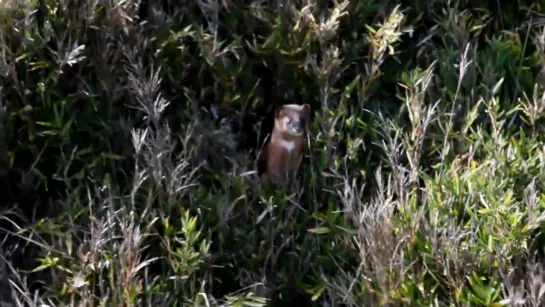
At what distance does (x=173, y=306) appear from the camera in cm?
350

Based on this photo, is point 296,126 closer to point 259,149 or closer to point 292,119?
point 292,119

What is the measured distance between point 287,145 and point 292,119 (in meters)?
0.11

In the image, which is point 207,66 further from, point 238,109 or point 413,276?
point 413,276

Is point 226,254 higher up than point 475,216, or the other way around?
point 475,216

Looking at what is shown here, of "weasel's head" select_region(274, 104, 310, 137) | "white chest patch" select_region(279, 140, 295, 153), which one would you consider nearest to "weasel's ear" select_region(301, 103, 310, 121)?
"weasel's head" select_region(274, 104, 310, 137)

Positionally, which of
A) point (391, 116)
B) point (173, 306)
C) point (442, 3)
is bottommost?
point (173, 306)

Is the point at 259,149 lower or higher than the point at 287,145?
lower

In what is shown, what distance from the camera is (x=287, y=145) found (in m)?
4.07

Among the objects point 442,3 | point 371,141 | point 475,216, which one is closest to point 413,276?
point 475,216

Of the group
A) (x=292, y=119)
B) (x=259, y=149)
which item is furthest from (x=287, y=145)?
(x=259, y=149)

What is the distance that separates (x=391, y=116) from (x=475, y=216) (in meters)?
0.77

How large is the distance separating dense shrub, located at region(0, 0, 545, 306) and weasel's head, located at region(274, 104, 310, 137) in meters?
0.06

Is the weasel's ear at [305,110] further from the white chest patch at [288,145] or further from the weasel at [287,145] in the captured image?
the white chest patch at [288,145]

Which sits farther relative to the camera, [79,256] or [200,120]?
[200,120]
